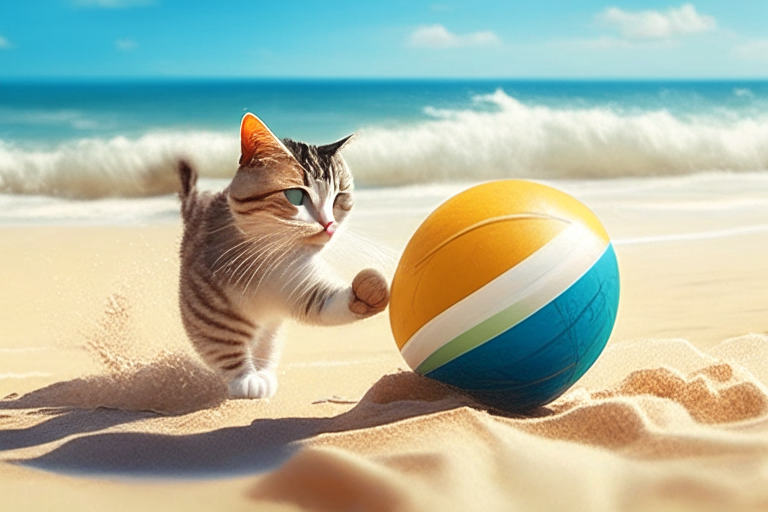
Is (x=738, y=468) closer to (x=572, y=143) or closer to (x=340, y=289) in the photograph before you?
(x=340, y=289)

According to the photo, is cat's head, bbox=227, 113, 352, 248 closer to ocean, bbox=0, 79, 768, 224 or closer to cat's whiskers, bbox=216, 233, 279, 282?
cat's whiskers, bbox=216, 233, 279, 282

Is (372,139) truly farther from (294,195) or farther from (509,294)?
(509,294)

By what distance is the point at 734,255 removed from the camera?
24.1 feet

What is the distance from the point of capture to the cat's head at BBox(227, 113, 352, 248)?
11.8ft

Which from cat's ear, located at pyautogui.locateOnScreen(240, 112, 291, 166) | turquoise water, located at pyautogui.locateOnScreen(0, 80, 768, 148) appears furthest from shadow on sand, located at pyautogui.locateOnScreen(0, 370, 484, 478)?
turquoise water, located at pyautogui.locateOnScreen(0, 80, 768, 148)

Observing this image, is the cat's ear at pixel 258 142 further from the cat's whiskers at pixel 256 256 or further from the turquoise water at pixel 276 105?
the turquoise water at pixel 276 105

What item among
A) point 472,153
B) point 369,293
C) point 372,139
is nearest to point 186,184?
point 369,293

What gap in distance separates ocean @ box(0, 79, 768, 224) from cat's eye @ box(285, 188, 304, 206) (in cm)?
487

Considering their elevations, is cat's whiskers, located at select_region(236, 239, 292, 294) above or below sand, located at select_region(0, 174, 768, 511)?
above

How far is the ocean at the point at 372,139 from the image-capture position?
1352 cm

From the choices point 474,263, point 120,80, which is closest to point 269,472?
point 474,263

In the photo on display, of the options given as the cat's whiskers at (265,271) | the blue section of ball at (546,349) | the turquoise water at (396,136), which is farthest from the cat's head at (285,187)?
the turquoise water at (396,136)

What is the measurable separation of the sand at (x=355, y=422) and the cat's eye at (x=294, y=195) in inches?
16.0

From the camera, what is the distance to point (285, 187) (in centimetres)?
360
